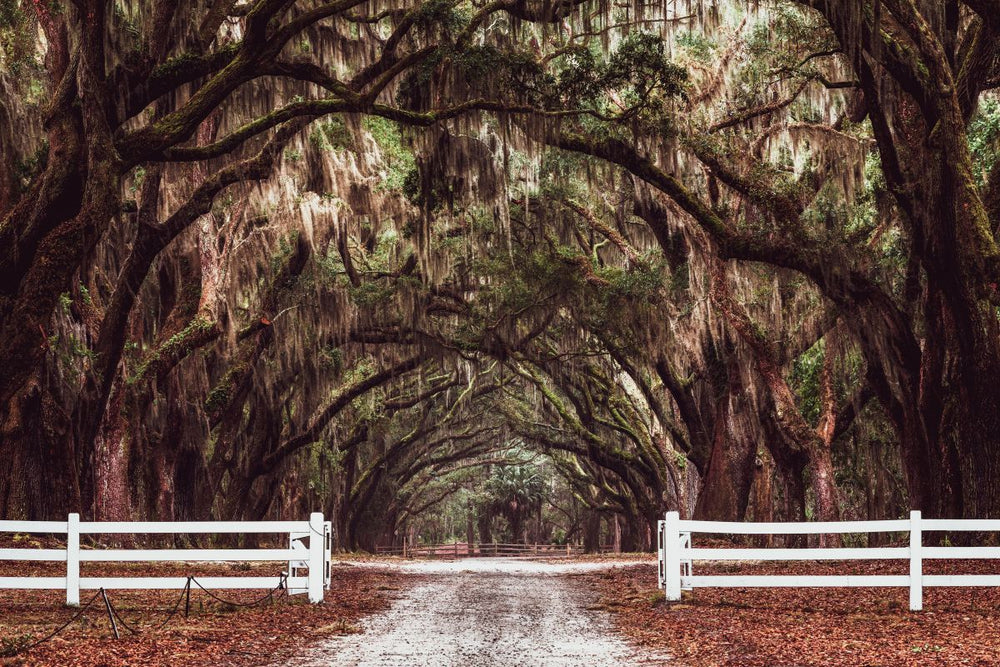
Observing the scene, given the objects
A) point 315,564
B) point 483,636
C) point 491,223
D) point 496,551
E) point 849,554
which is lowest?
point 496,551

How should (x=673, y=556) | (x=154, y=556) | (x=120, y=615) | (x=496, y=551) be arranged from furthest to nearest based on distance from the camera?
(x=496, y=551), (x=673, y=556), (x=154, y=556), (x=120, y=615)

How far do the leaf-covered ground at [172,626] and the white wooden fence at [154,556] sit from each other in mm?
211

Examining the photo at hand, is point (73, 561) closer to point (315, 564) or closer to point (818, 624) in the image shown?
point (315, 564)

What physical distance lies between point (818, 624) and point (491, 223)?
1182 centimetres

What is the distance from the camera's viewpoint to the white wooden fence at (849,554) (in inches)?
388

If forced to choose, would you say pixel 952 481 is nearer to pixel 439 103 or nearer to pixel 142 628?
pixel 439 103

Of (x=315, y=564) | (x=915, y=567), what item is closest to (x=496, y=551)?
(x=315, y=564)

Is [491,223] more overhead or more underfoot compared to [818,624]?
more overhead

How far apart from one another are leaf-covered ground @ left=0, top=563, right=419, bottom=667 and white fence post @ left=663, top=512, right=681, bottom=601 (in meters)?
2.85

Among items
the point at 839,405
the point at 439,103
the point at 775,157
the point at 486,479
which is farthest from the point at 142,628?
the point at 486,479

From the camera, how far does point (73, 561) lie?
980cm

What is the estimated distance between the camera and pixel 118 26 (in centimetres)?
1256

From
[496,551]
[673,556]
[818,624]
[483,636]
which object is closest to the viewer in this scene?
[483,636]

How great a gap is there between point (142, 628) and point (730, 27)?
40.5 ft
